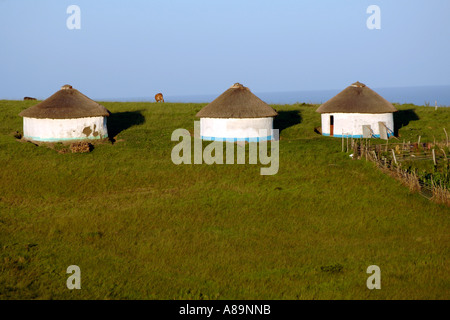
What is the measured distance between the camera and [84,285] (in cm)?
1539

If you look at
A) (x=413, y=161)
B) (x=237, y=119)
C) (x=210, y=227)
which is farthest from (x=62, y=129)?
(x=413, y=161)

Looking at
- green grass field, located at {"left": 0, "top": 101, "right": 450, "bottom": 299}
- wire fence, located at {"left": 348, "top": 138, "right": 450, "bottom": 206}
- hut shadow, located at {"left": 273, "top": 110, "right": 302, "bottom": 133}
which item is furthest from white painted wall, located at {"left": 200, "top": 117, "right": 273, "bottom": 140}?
wire fence, located at {"left": 348, "top": 138, "right": 450, "bottom": 206}

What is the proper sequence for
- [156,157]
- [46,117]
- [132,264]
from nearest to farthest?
[132,264] < [156,157] < [46,117]

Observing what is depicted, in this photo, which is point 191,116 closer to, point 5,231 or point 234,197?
point 234,197

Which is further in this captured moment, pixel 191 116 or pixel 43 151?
pixel 191 116

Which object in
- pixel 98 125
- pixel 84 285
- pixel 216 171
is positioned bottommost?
pixel 84 285

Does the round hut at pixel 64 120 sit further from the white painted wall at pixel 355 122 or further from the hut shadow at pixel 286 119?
the white painted wall at pixel 355 122

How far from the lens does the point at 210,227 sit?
67.2 feet

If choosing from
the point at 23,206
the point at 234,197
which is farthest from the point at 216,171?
the point at 23,206

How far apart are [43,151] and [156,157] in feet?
22.5

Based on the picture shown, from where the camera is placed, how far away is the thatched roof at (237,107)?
33.3 metres

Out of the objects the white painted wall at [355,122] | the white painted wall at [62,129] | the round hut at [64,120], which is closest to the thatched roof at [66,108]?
the round hut at [64,120]

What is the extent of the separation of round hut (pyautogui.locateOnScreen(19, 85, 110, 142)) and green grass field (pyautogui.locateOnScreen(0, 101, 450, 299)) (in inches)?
62.9

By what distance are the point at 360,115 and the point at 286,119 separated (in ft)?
23.1
